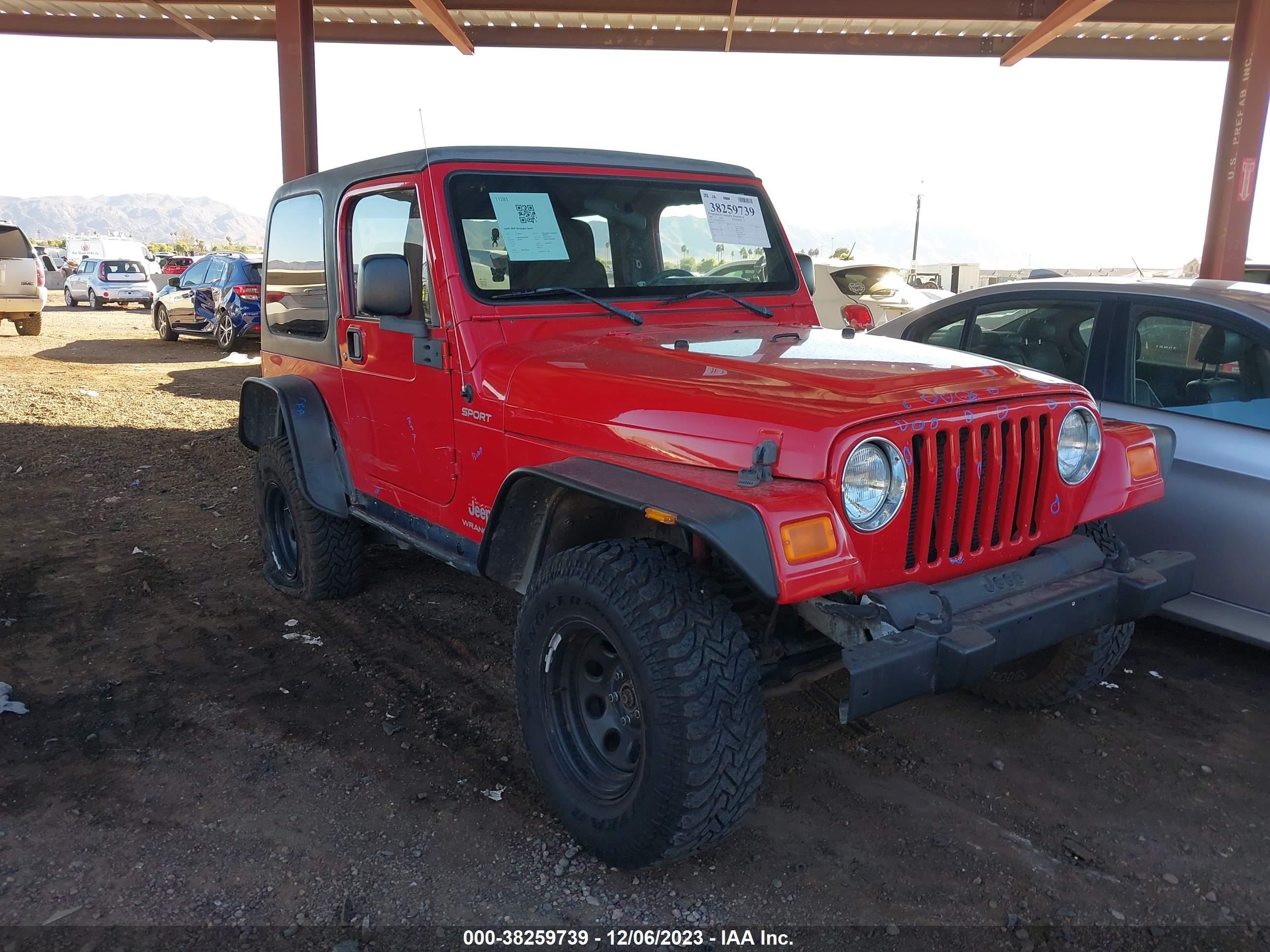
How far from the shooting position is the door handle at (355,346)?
3.87m

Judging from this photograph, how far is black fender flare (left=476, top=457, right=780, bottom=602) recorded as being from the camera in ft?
6.99

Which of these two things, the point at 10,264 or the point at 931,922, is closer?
the point at 931,922

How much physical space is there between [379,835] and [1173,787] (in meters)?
2.59

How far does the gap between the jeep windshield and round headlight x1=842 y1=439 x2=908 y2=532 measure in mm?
1459

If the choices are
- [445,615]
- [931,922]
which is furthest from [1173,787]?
[445,615]

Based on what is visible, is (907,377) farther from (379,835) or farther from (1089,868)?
(379,835)

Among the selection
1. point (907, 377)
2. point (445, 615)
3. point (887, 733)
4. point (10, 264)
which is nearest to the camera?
point (907, 377)

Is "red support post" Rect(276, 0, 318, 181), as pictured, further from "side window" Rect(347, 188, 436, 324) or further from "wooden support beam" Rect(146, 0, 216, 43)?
"side window" Rect(347, 188, 436, 324)

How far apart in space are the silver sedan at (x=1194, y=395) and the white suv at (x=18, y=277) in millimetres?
16291

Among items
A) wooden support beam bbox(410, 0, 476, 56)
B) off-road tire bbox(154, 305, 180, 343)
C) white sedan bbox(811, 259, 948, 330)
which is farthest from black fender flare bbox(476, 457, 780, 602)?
off-road tire bbox(154, 305, 180, 343)

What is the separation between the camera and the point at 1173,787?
3.08 metres

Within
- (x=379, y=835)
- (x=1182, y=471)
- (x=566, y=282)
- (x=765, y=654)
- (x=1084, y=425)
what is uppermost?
(x=566, y=282)

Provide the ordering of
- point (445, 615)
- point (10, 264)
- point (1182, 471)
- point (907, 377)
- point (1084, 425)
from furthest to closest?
1. point (10, 264)
2. point (445, 615)
3. point (1182, 471)
4. point (1084, 425)
5. point (907, 377)

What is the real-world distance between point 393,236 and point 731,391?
1.75 m
